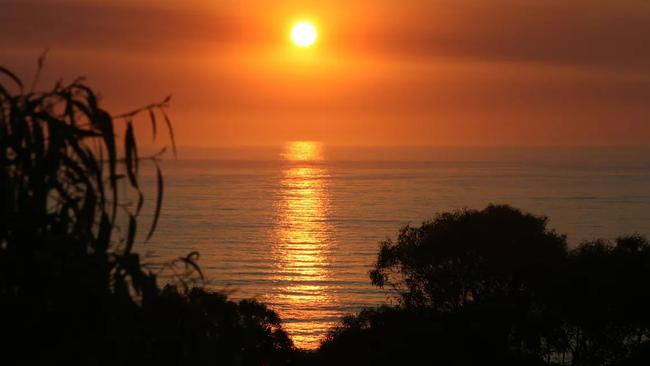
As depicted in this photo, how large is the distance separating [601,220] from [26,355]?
558 ft

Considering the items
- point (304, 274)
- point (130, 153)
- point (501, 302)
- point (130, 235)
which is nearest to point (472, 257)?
point (501, 302)

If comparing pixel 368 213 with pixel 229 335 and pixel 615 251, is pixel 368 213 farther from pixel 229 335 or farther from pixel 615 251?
pixel 229 335

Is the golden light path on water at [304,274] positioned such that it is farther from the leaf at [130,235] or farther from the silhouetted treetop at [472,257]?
the leaf at [130,235]

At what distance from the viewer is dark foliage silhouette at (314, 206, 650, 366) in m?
33.0

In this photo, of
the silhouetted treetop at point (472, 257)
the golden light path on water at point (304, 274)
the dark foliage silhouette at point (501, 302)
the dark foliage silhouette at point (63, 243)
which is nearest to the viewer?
the dark foliage silhouette at point (63, 243)

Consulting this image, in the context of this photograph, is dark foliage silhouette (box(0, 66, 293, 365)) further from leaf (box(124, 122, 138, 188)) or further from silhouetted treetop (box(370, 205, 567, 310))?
silhouetted treetop (box(370, 205, 567, 310))

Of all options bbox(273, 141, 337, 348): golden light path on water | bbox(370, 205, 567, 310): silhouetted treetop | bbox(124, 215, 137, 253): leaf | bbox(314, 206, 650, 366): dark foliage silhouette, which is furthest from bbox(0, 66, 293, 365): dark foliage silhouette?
bbox(273, 141, 337, 348): golden light path on water

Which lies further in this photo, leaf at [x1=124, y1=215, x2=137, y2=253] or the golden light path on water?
the golden light path on water

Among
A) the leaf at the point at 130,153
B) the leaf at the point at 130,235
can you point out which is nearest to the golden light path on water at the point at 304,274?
the leaf at the point at 130,153

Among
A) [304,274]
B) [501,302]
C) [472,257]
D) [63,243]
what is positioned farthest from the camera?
[304,274]

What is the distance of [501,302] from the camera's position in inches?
1606

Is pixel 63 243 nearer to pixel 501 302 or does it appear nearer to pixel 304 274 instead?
pixel 501 302

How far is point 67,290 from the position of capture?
629 cm

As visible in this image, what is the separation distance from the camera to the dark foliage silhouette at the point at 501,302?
3297 cm
